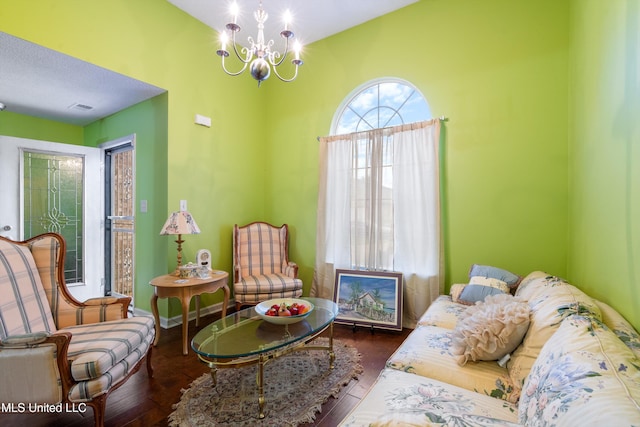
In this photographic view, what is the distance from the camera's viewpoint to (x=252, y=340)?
1738 millimetres

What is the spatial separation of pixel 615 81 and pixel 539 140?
94 cm

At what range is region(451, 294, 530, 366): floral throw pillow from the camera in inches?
55.8

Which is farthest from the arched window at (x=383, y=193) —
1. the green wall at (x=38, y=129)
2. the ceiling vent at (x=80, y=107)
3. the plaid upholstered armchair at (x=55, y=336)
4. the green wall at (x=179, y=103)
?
the green wall at (x=38, y=129)

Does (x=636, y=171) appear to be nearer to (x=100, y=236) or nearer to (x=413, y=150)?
(x=413, y=150)

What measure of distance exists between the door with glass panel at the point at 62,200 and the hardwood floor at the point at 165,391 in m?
1.72

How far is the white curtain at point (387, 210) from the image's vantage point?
2.79 m

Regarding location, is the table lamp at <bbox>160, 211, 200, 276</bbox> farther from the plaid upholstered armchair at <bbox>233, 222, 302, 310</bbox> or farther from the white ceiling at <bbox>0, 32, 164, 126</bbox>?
the white ceiling at <bbox>0, 32, 164, 126</bbox>

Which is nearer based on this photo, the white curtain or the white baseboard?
the white curtain

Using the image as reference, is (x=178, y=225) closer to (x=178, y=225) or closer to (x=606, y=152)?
(x=178, y=225)

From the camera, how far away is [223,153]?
3.47 metres

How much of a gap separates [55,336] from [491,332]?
6.92 feet

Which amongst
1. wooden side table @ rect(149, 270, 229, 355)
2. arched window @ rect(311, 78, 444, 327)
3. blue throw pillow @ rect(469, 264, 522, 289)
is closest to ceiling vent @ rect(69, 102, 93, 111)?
wooden side table @ rect(149, 270, 229, 355)

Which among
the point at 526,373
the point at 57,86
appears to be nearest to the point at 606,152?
the point at 526,373

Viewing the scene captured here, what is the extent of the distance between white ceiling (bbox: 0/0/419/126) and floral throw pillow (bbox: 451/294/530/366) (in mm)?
3044
